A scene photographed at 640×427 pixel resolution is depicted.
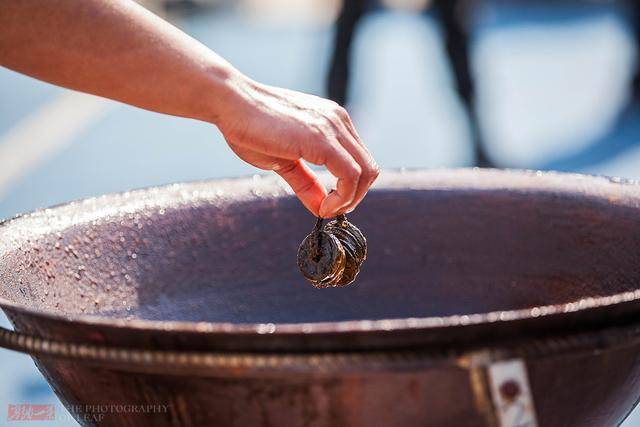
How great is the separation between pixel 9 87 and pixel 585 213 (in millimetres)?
6663

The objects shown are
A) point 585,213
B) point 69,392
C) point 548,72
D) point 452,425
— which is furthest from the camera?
point 548,72

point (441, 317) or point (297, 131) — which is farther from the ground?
point (297, 131)

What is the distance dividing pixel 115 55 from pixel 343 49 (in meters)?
3.88

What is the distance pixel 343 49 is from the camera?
4.95 m

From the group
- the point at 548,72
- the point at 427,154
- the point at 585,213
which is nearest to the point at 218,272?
the point at 585,213

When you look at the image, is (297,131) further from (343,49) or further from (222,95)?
(343,49)

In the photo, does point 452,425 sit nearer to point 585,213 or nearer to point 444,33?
point 585,213

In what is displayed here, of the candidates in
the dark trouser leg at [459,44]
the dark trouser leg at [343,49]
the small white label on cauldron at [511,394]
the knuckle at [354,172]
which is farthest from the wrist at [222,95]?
the dark trouser leg at [343,49]

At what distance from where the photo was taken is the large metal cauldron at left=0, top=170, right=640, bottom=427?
989mm

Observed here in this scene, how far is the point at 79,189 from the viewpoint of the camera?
486 centimetres

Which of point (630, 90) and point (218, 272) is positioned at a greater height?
point (218, 272)

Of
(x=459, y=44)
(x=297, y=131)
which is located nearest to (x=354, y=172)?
(x=297, y=131)

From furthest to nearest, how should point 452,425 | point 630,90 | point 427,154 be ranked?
point 630,90, point 427,154, point 452,425

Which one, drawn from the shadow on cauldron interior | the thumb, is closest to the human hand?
the thumb
